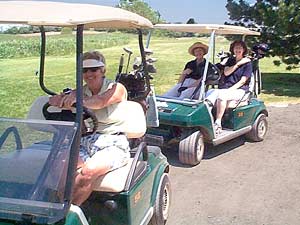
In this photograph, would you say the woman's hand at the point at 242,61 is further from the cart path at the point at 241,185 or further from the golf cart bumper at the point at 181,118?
the golf cart bumper at the point at 181,118

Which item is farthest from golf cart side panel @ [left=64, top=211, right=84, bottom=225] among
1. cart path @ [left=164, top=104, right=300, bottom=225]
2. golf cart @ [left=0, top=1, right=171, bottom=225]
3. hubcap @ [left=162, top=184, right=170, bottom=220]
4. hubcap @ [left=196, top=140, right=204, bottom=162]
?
hubcap @ [left=196, top=140, right=204, bottom=162]

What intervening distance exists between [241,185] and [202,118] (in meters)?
0.97

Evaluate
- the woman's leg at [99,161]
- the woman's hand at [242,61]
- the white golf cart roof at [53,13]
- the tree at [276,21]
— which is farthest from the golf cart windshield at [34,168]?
the tree at [276,21]

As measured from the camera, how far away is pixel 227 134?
5.67m

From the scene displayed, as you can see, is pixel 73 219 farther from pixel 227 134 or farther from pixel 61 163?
pixel 227 134

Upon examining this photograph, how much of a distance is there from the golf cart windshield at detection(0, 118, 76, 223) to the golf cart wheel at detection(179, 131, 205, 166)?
2633 mm

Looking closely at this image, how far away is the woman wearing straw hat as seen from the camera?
19.3 feet

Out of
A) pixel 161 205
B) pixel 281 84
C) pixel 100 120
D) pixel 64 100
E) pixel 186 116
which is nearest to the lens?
pixel 64 100

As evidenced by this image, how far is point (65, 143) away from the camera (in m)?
2.46

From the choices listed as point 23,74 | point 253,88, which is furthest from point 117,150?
point 23,74

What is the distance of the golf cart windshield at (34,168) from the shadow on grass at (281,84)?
8.61 m

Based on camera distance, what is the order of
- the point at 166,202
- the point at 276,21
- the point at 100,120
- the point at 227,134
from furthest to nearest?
1. the point at 276,21
2. the point at 227,134
3. the point at 166,202
4. the point at 100,120

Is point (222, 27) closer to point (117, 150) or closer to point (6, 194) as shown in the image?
point (117, 150)

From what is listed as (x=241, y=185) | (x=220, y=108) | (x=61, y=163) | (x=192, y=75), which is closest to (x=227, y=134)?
(x=220, y=108)
